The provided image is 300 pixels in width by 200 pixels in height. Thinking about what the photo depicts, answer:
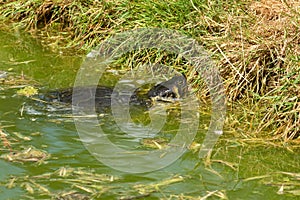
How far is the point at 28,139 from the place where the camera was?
13.8 ft

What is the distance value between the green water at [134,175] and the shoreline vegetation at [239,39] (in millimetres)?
300

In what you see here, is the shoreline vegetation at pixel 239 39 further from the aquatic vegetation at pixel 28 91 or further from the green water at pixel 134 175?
the aquatic vegetation at pixel 28 91

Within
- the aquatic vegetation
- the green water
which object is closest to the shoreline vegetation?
the green water

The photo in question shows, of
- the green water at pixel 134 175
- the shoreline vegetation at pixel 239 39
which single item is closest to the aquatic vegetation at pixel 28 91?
the green water at pixel 134 175

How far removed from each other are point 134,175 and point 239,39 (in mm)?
1882

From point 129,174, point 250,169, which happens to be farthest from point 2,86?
point 250,169

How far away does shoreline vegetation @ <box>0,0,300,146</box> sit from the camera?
4.53 m

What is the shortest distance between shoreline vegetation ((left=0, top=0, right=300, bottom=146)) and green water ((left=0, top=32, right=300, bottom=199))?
0.30m

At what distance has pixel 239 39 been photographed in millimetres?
5199

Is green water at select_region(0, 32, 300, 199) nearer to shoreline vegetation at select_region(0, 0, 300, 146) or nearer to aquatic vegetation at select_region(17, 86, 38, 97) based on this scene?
aquatic vegetation at select_region(17, 86, 38, 97)

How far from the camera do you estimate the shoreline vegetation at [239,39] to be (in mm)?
4531

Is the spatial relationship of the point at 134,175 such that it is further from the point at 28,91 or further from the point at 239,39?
the point at 239,39

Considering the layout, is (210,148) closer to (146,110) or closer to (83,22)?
(146,110)

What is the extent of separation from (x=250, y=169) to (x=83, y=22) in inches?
115
